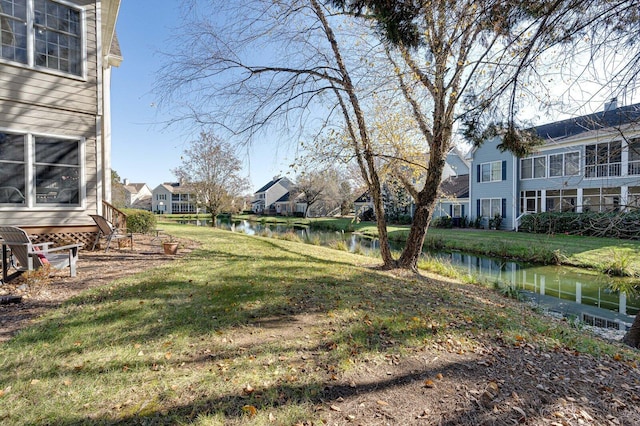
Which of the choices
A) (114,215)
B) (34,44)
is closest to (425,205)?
(114,215)

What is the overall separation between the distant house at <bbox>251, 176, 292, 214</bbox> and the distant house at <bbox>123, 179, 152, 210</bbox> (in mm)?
27780

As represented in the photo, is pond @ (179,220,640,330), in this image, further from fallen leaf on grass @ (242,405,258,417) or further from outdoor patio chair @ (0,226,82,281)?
outdoor patio chair @ (0,226,82,281)

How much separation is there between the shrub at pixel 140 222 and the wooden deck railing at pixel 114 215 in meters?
3.46

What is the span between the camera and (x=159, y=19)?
7422 millimetres

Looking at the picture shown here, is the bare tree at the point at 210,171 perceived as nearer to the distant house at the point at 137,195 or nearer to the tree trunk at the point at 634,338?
the tree trunk at the point at 634,338

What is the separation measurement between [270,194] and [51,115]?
56.7 m

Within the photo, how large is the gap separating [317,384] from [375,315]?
76.1 inches

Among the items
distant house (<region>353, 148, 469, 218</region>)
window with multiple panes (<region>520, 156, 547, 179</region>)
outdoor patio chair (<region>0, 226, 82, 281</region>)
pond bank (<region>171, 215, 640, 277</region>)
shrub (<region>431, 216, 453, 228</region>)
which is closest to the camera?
outdoor patio chair (<region>0, 226, 82, 281</region>)

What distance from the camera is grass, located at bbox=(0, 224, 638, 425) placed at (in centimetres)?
249

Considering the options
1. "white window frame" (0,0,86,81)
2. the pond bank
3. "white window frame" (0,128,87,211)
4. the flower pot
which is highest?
"white window frame" (0,0,86,81)

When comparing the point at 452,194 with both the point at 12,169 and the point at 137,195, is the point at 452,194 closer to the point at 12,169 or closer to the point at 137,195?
the point at 12,169

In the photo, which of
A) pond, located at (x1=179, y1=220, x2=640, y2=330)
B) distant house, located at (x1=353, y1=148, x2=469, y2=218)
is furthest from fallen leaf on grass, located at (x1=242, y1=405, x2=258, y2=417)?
distant house, located at (x1=353, y1=148, x2=469, y2=218)

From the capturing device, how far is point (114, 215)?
9945mm

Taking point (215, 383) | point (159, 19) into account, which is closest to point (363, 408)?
point (215, 383)
